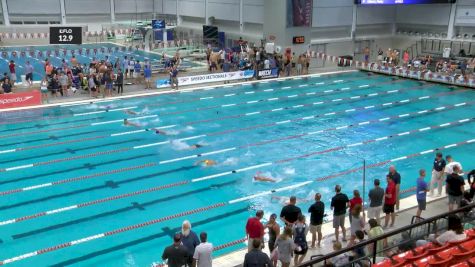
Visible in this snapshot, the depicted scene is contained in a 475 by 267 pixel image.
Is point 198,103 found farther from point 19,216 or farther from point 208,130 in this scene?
point 19,216

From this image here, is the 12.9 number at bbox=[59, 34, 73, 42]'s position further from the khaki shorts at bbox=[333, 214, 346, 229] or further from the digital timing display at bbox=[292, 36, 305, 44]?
the khaki shorts at bbox=[333, 214, 346, 229]

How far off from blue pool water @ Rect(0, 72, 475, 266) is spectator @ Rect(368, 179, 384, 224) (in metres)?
1.96

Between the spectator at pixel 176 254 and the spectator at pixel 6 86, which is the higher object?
the spectator at pixel 6 86

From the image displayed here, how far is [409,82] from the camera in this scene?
25438 mm

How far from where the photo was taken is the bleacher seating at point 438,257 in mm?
5848

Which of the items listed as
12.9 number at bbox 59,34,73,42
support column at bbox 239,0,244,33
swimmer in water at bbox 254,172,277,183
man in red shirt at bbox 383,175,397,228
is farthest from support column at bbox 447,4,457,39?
man in red shirt at bbox 383,175,397,228

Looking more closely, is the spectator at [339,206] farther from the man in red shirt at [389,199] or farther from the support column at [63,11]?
the support column at [63,11]

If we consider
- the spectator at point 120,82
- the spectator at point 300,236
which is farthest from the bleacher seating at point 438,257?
the spectator at point 120,82

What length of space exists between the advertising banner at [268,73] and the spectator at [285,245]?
19.1 m

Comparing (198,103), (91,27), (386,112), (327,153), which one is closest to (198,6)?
(91,27)

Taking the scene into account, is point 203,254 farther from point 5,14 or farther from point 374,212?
point 5,14

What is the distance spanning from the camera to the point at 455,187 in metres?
8.97

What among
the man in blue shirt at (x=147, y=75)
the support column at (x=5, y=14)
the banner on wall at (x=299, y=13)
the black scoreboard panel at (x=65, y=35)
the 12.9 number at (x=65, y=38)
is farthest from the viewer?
the support column at (x=5, y=14)

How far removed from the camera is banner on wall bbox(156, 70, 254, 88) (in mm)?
23078
